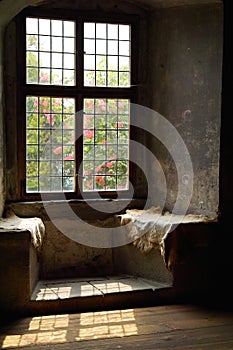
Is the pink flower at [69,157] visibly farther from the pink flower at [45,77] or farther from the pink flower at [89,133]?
the pink flower at [45,77]

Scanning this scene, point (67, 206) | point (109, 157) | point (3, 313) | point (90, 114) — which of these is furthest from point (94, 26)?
point (3, 313)

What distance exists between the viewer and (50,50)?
5449 millimetres

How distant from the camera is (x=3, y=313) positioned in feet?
14.4

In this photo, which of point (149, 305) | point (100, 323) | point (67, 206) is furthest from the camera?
point (67, 206)

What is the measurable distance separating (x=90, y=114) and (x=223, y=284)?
2443 mm

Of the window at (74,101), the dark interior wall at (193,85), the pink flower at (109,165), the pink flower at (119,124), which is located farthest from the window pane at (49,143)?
the dark interior wall at (193,85)

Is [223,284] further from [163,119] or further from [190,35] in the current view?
[190,35]

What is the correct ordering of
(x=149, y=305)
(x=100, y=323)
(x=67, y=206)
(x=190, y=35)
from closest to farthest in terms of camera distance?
(x=100, y=323), (x=149, y=305), (x=190, y=35), (x=67, y=206)

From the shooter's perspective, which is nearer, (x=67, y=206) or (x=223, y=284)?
(x=223, y=284)

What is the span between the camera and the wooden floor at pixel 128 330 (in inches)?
146

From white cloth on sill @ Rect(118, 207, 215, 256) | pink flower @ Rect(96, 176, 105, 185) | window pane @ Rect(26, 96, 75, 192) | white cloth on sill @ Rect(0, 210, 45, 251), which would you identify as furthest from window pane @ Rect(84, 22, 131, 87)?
white cloth on sill @ Rect(0, 210, 45, 251)

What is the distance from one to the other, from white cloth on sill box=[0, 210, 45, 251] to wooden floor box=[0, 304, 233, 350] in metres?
0.76

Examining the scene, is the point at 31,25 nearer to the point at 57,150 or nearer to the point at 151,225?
the point at 57,150

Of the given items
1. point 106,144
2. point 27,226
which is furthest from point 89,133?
point 27,226
